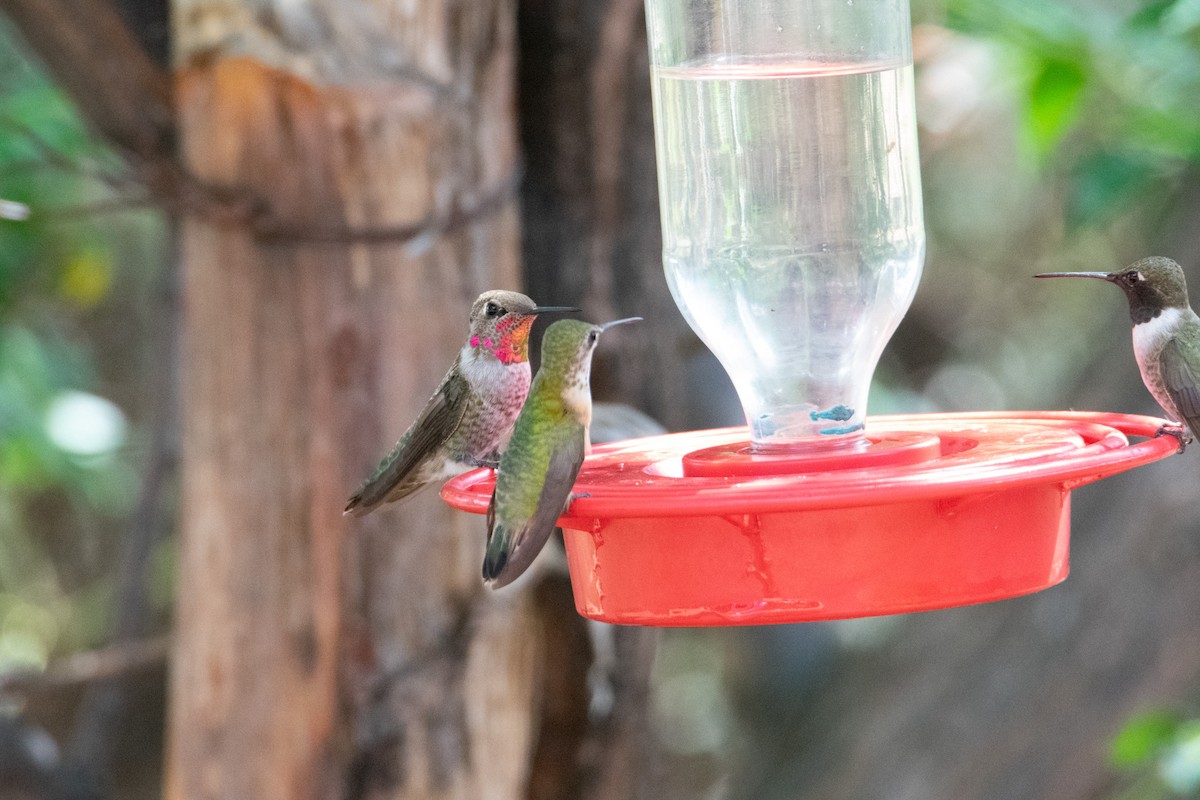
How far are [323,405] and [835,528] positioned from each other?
5.36ft

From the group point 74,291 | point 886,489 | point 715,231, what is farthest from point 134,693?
point 886,489

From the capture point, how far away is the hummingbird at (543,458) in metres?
2.19

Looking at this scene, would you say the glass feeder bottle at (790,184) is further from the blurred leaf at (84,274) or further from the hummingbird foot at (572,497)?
the blurred leaf at (84,274)

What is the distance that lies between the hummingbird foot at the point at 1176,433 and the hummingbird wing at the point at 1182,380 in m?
0.13

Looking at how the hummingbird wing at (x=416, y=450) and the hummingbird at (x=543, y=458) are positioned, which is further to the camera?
the hummingbird wing at (x=416, y=450)

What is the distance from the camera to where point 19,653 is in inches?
277

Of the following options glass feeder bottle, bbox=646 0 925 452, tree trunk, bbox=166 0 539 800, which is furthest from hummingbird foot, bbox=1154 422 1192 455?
tree trunk, bbox=166 0 539 800

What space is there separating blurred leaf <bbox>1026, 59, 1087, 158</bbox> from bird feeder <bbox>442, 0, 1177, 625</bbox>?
2.51 feet

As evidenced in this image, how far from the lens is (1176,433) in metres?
2.83

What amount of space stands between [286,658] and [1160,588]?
120 inches

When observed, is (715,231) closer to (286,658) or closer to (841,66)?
(841,66)

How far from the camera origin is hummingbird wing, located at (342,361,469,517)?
10.1ft

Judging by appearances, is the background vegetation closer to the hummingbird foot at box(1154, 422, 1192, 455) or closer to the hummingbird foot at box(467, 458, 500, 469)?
the hummingbird foot at box(467, 458, 500, 469)

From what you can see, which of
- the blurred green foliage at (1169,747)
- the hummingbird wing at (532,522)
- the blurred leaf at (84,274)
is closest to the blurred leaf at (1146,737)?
the blurred green foliage at (1169,747)
